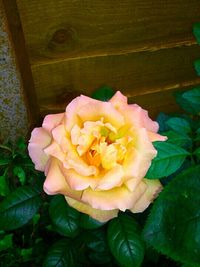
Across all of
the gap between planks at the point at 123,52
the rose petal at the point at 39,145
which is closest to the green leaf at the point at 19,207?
the rose petal at the point at 39,145

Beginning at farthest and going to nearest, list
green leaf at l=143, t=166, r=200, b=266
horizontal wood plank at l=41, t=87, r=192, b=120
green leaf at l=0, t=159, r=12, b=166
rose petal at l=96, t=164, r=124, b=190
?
horizontal wood plank at l=41, t=87, r=192, b=120 → green leaf at l=0, t=159, r=12, b=166 → green leaf at l=143, t=166, r=200, b=266 → rose petal at l=96, t=164, r=124, b=190

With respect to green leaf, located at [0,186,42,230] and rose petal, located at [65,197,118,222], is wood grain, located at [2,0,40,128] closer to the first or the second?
green leaf, located at [0,186,42,230]

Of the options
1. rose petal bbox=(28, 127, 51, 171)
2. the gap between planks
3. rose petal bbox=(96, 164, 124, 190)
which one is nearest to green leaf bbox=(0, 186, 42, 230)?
rose petal bbox=(28, 127, 51, 171)

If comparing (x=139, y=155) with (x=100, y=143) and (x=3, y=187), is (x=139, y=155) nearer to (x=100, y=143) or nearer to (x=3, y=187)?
(x=100, y=143)

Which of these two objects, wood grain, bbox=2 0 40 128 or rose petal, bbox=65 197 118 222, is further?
wood grain, bbox=2 0 40 128

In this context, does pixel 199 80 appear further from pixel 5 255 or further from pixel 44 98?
pixel 5 255

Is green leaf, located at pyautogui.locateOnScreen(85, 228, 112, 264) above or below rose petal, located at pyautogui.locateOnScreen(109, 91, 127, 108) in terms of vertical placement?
below

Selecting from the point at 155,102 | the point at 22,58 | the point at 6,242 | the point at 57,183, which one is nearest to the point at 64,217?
the point at 57,183
